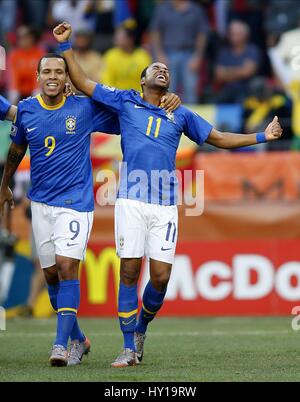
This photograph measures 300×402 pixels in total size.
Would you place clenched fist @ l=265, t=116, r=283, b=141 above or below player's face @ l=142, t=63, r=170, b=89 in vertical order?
below

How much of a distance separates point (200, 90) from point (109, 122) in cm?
1042

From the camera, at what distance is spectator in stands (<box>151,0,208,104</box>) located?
60.6 ft

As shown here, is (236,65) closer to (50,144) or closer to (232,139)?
(232,139)

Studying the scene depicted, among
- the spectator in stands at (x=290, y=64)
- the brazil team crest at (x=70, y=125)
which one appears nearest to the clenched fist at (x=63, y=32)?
the brazil team crest at (x=70, y=125)

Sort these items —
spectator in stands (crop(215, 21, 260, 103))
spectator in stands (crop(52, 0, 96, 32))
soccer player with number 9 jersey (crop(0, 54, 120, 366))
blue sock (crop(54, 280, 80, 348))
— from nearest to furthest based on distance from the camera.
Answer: blue sock (crop(54, 280, 80, 348)), soccer player with number 9 jersey (crop(0, 54, 120, 366)), spectator in stands (crop(215, 21, 260, 103)), spectator in stands (crop(52, 0, 96, 32))

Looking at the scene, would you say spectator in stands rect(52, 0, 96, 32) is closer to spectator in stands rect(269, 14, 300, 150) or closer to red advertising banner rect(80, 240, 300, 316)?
spectator in stands rect(269, 14, 300, 150)

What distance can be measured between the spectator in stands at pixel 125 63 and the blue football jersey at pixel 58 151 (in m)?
9.13

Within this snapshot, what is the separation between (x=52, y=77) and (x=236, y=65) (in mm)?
10297

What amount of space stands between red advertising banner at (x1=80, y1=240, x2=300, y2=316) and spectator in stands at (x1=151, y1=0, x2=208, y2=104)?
4372 millimetres

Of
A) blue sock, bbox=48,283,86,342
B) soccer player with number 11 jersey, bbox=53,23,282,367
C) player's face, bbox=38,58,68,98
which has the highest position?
player's face, bbox=38,58,68,98

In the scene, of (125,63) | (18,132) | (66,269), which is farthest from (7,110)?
(125,63)

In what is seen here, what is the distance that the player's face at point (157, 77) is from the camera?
29.3 ft

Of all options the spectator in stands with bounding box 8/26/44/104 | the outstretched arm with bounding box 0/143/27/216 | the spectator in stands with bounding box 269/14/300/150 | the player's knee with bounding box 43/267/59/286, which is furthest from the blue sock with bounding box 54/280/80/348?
the spectator in stands with bounding box 8/26/44/104
